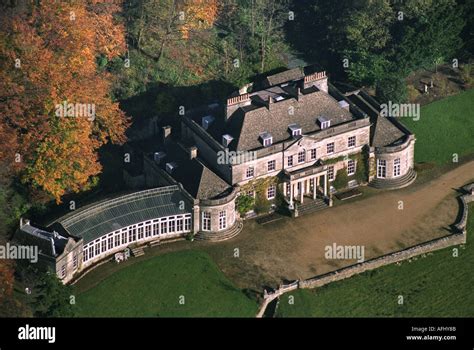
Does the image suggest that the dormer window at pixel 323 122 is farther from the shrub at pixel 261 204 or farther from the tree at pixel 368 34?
the tree at pixel 368 34

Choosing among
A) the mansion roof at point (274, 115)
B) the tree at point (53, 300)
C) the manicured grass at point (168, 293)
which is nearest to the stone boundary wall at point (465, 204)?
the mansion roof at point (274, 115)

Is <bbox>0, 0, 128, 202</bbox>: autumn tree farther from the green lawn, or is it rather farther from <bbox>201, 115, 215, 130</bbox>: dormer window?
the green lawn

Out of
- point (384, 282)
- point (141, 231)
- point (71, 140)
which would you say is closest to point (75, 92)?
point (71, 140)

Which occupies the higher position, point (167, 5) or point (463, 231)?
point (167, 5)

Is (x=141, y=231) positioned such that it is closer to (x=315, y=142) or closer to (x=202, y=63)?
(x=315, y=142)

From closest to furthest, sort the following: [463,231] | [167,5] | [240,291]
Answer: [240,291], [463,231], [167,5]

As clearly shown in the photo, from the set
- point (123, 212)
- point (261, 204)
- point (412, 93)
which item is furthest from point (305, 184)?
point (412, 93)

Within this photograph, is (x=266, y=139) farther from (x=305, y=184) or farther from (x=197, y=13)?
(x=197, y=13)
